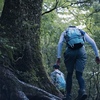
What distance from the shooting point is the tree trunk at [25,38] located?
22.0ft

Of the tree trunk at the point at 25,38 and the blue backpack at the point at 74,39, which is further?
the tree trunk at the point at 25,38

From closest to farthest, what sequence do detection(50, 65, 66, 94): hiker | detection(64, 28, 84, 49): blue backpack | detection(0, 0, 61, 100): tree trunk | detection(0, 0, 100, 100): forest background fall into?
detection(64, 28, 84, 49): blue backpack
detection(0, 0, 61, 100): tree trunk
detection(50, 65, 66, 94): hiker
detection(0, 0, 100, 100): forest background

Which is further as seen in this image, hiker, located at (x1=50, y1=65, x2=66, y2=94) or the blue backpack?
hiker, located at (x1=50, y1=65, x2=66, y2=94)

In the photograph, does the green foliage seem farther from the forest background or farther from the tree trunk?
the tree trunk

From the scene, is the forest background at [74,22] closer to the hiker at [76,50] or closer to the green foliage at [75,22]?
the green foliage at [75,22]

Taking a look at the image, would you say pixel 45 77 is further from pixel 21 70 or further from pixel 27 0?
pixel 27 0

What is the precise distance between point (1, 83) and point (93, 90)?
724 cm

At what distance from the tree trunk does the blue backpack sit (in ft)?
4.19

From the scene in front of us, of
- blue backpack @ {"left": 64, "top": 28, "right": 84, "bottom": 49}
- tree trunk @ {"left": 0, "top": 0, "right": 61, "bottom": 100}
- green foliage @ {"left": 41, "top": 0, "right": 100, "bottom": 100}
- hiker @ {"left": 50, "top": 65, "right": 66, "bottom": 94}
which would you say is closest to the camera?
blue backpack @ {"left": 64, "top": 28, "right": 84, "bottom": 49}

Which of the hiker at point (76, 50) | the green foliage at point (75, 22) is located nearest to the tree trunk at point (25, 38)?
the hiker at point (76, 50)

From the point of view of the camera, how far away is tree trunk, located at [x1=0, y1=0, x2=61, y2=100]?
6.70m

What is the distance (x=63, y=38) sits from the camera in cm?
610

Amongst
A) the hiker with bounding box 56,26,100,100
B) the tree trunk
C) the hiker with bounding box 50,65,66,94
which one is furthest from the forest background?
the hiker with bounding box 56,26,100,100

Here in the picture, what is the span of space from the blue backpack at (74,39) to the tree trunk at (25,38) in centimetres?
128
